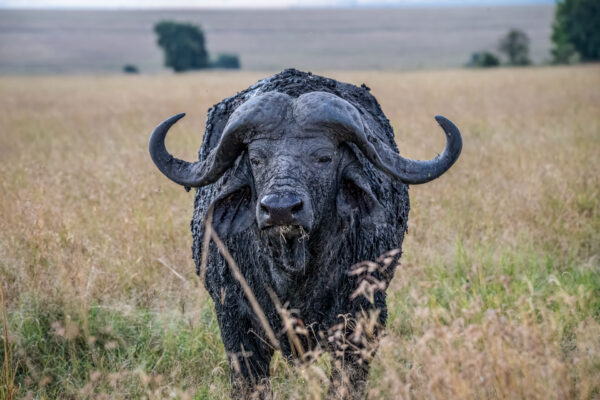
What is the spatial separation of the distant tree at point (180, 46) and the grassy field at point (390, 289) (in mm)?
60217

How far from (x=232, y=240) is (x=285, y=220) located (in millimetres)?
836

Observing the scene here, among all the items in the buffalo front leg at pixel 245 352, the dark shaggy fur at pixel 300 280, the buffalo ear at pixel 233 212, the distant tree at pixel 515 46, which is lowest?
the buffalo front leg at pixel 245 352

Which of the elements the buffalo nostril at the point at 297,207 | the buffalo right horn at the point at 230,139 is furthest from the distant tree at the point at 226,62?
the buffalo nostril at the point at 297,207

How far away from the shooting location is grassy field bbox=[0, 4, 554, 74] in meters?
84.3

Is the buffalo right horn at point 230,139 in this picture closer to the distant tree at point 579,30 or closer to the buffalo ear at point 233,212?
the buffalo ear at point 233,212

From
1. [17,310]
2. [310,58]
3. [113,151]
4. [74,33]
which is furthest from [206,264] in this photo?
[74,33]

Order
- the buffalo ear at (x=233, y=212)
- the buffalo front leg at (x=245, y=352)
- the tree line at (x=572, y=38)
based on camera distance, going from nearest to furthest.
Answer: the buffalo ear at (x=233, y=212), the buffalo front leg at (x=245, y=352), the tree line at (x=572, y=38)

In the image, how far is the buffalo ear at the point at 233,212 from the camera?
11.2 feet

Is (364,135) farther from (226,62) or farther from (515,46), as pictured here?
(226,62)

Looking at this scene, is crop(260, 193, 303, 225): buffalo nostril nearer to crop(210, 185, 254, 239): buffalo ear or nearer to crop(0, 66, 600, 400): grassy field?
crop(210, 185, 254, 239): buffalo ear

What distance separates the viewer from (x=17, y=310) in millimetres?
4625

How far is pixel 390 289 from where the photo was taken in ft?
17.0

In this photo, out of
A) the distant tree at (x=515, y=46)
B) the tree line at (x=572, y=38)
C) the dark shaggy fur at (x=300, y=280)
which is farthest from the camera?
the distant tree at (x=515, y=46)

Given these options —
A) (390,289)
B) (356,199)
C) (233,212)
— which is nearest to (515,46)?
(390,289)
